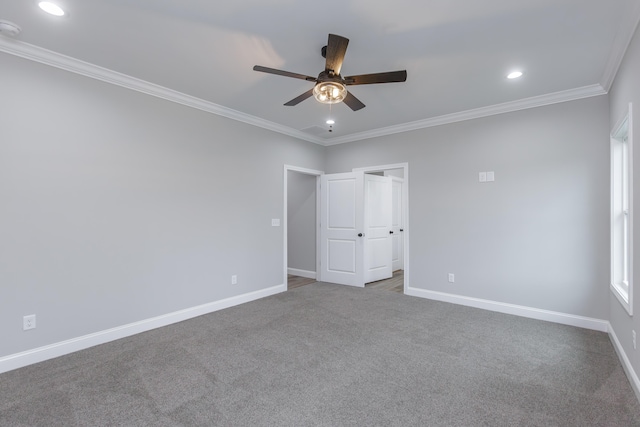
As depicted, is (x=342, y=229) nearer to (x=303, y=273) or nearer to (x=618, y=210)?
(x=303, y=273)

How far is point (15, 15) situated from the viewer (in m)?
2.24

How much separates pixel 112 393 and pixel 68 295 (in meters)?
1.22

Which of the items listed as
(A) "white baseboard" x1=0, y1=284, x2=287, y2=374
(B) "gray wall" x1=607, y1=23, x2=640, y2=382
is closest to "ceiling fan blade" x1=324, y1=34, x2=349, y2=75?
(B) "gray wall" x1=607, y1=23, x2=640, y2=382

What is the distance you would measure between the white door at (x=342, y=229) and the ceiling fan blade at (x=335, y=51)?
3.17 meters

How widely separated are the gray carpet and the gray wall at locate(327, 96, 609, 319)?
577 mm

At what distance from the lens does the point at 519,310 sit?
3.89m

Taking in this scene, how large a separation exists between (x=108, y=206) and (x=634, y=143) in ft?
15.3

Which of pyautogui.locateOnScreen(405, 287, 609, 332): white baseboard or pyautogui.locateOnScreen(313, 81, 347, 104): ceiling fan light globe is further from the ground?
pyautogui.locateOnScreen(313, 81, 347, 104): ceiling fan light globe

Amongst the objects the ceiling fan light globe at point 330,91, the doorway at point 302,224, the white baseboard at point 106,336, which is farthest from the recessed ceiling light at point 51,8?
the doorway at point 302,224

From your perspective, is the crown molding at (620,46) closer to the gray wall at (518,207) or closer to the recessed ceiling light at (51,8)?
the gray wall at (518,207)

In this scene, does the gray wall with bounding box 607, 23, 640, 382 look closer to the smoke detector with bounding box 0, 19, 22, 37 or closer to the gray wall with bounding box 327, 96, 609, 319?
the gray wall with bounding box 327, 96, 609, 319

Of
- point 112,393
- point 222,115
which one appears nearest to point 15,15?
point 222,115

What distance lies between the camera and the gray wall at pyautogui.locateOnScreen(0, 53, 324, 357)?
2.64 meters

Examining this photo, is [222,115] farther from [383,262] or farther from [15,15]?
[383,262]
